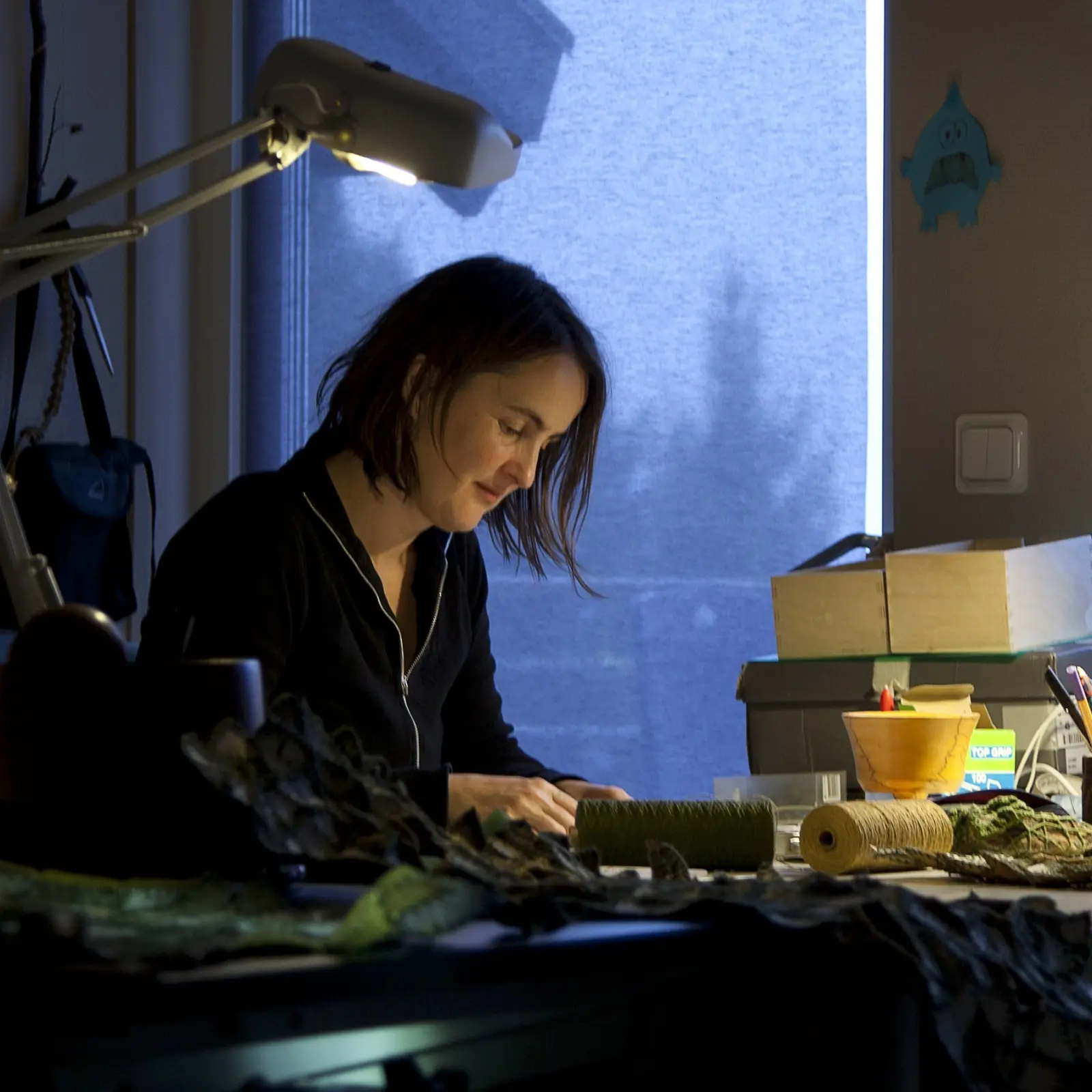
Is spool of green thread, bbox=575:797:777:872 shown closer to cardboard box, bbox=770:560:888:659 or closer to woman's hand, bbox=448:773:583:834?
woman's hand, bbox=448:773:583:834

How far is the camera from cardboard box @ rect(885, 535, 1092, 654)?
66.6 inches

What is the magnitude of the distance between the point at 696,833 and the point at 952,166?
62.7 inches

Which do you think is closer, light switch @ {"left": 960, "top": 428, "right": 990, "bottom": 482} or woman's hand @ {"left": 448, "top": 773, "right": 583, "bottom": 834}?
woman's hand @ {"left": 448, "top": 773, "right": 583, "bottom": 834}

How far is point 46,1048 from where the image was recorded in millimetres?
349

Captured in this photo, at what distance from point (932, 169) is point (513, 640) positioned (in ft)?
3.55

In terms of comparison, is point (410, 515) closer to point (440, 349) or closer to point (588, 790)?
point (440, 349)

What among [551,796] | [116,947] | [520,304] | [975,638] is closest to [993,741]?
[975,638]

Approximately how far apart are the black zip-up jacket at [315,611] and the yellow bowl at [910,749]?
453 millimetres

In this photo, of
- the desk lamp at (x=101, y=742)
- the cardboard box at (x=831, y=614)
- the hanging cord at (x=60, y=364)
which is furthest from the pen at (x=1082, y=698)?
the hanging cord at (x=60, y=364)

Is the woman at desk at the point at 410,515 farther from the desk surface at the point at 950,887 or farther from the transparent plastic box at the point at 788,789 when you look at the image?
the desk surface at the point at 950,887

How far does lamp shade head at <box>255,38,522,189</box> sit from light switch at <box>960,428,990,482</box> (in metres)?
0.89

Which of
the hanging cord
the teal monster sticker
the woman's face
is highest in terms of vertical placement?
the teal monster sticker

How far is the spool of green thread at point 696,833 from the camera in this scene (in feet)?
2.96

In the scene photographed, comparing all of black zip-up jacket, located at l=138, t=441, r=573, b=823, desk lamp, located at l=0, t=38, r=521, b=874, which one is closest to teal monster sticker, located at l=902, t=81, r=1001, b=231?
black zip-up jacket, located at l=138, t=441, r=573, b=823
